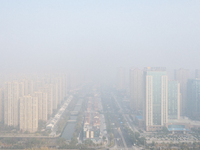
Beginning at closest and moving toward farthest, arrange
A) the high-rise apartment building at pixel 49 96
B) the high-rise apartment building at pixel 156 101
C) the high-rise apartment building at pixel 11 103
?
the high-rise apartment building at pixel 156 101, the high-rise apartment building at pixel 11 103, the high-rise apartment building at pixel 49 96

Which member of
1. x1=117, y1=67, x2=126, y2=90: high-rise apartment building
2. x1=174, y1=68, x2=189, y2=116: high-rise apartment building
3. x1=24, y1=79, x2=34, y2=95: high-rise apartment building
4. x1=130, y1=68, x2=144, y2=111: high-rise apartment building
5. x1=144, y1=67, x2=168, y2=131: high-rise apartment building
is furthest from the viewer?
x1=117, y1=67, x2=126, y2=90: high-rise apartment building

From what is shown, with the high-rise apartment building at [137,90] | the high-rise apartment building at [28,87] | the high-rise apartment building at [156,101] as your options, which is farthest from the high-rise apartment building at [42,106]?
the high-rise apartment building at [137,90]

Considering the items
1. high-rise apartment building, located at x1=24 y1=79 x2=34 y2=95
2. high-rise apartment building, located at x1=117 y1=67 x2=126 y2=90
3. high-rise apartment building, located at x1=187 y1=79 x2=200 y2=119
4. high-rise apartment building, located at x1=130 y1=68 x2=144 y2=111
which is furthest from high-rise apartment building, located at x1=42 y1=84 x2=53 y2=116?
high-rise apartment building, located at x1=117 y1=67 x2=126 y2=90

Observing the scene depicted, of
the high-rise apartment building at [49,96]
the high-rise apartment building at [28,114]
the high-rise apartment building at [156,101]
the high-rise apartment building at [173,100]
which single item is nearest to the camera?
the high-rise apartment building at [28,114]

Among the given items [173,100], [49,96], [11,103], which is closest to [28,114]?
[11,103]

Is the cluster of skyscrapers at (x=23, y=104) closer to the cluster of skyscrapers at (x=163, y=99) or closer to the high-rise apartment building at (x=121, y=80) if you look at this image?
the cluster of skyscrapers at (x=163, y=99)

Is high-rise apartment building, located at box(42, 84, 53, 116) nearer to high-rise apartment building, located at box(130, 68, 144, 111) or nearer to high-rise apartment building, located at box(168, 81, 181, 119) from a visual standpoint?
high-rise apartment building, located at box(130, 68, 144, 111)

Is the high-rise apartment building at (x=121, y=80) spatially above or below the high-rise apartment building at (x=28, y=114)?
above

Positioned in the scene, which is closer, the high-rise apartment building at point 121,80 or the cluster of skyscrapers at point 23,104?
the cluster of skyscrapers at point 23,104
